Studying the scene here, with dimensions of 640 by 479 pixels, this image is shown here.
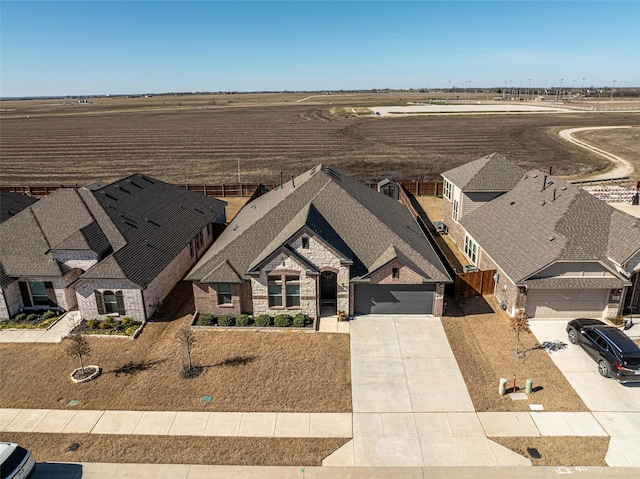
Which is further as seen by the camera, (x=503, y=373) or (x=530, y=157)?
(x=530, y=157)

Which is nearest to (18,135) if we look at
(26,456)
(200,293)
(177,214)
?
(177,214)

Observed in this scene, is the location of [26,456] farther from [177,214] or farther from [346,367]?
[177,214]

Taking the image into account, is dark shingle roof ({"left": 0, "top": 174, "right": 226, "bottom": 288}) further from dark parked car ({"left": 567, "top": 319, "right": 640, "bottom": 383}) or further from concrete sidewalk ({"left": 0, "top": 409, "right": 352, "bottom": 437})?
dark parked car ({"left": 567, "top": 319, "right": 640, "bottom": 383})

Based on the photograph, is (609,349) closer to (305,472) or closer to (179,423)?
(305,472)

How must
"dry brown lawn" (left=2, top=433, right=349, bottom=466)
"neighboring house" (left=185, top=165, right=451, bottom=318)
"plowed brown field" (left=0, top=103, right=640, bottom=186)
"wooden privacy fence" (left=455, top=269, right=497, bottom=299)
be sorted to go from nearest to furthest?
"dry brown lawn" (left=2, top=433, right=349, bottom=466), "neighboring house" (left=185, top=165, right=451, bottom=318), "wooden privacy fence" (left=455, top=269, right=497, bottom=299), "plowed brown field" (left=0, top=103, right=640, bottom=186)

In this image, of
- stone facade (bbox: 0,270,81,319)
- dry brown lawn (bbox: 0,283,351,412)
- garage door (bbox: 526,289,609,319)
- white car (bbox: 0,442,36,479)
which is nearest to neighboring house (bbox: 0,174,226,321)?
stone facade (bbox: 0,270,81,319)

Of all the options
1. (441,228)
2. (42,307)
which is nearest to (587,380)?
(441,228)
